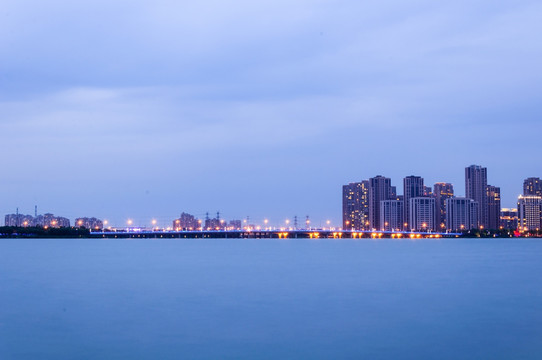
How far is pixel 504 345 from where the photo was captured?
2117 cm

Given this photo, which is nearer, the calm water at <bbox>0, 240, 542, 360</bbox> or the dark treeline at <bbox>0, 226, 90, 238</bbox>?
the calm water at <bbox>0, 240, 542, 360</bbox>

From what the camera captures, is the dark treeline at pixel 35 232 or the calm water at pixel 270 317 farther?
the dark treeline at pixel 35 232

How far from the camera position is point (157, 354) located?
64.5ft

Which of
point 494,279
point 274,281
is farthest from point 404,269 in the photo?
point 274,281

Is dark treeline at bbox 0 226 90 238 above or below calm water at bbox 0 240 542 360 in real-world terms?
below

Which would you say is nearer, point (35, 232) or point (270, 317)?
point (270, 317)

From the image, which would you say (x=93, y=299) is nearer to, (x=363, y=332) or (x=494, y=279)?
(x=363, y=332)

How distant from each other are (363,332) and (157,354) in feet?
26.0

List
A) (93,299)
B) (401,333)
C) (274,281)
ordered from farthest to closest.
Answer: (274,281) → (93,299) → (401,333)

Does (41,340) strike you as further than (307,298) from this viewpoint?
No

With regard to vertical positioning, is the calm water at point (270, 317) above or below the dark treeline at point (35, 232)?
above

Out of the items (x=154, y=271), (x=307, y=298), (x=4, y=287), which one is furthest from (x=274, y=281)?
(x=4, y=287)

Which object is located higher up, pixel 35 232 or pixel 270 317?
pixel 270 317

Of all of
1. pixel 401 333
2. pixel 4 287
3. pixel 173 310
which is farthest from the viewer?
pixel 4 287
